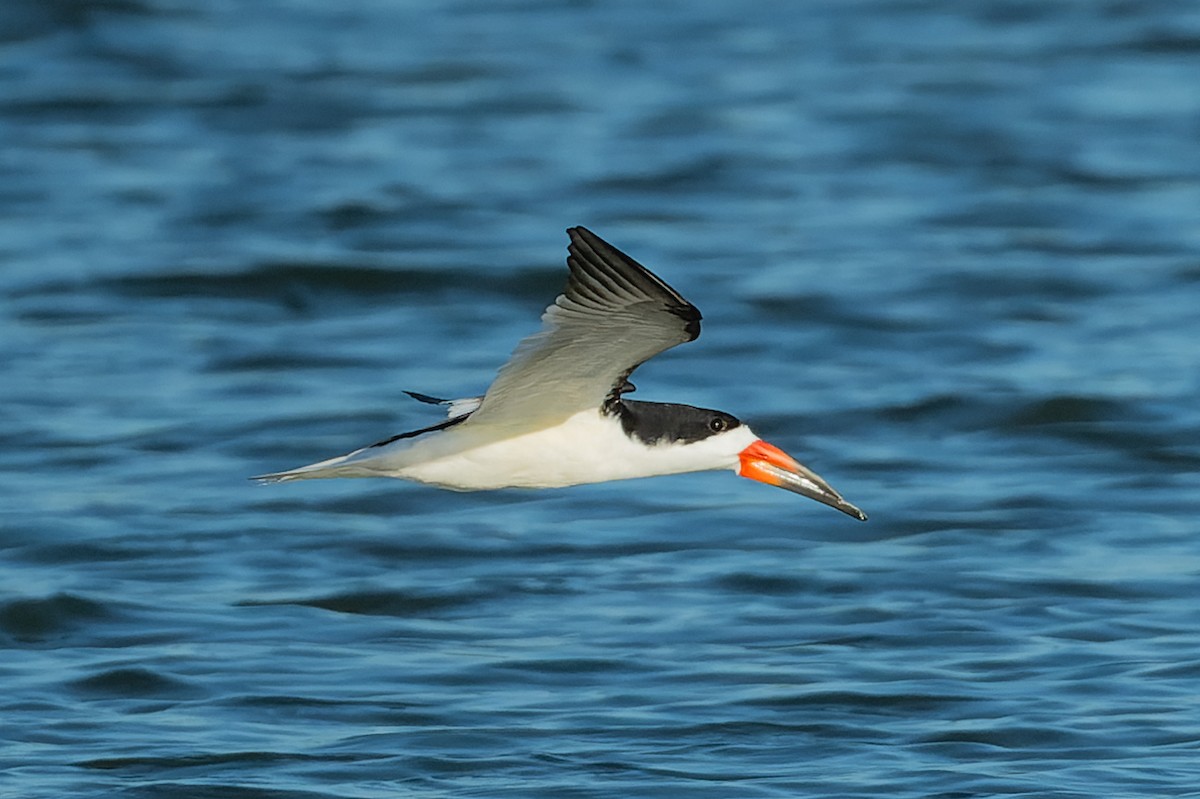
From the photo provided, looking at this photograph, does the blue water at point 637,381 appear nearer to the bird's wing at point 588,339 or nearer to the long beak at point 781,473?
the long beak at point 781,473

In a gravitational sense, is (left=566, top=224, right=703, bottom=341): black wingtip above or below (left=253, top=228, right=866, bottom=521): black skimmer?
above

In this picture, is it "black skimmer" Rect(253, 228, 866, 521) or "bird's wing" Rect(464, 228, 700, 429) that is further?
"black skimmer" Rect(253, 228, 866, 521)

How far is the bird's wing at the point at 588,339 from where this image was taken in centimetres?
686

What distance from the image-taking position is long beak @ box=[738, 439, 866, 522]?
28.3 ft

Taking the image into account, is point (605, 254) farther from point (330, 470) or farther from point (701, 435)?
point (701, 435)

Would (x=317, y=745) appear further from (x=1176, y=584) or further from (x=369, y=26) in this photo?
(x=369, y=26)

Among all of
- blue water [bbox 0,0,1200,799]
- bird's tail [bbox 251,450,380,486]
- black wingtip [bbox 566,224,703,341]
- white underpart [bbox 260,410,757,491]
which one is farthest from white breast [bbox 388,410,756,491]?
black wingtip [bbox 566,224,703,341]

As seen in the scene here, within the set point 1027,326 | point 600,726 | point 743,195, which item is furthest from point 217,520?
point 743,195

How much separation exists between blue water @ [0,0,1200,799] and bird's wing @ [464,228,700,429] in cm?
146

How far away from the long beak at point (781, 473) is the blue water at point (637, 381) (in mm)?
963

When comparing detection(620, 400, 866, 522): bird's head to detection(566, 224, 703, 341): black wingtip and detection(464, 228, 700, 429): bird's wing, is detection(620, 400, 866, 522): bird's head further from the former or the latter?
detection(566, 224, 703, 341): black wingtip

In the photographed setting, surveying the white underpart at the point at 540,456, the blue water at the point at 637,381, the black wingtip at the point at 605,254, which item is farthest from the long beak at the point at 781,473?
the black wingtip at the point at 605,254

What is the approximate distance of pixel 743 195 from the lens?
18359mm

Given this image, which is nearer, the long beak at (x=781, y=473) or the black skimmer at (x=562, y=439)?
the black skimmer at (x=562, y=439)
